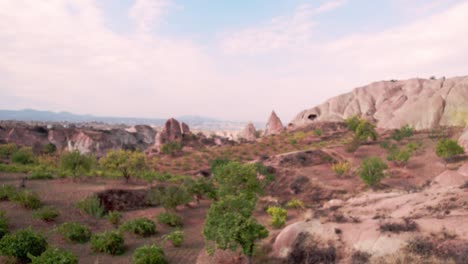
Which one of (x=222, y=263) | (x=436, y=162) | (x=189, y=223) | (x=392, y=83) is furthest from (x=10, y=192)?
(x=392, y=83)

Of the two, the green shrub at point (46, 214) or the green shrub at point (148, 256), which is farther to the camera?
the green shrub at point (46, 214)

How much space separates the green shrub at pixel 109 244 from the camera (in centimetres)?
1427

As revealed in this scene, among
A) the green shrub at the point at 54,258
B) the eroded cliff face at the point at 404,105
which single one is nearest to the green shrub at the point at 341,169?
the green shrub at the point at 54,258

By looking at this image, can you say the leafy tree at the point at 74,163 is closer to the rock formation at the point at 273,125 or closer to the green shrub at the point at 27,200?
the green shrub at the point at 27,200

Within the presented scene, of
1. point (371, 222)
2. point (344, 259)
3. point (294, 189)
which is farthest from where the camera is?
point (294, 189)

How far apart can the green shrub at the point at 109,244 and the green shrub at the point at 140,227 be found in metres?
2.38

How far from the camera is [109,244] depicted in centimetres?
1430

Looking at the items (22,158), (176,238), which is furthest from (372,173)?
(22,158)

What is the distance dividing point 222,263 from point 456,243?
29.8ft

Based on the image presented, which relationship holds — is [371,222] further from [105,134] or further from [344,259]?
[105,134]

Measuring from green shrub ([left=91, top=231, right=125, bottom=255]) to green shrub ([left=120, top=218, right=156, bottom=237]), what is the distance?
2.38m

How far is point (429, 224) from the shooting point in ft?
36.7

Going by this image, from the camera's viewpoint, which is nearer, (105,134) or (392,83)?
(105,134)

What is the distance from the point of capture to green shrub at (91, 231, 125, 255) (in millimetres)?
14266
